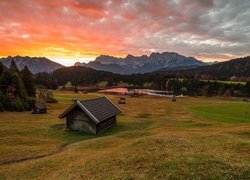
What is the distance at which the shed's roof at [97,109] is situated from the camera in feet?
124

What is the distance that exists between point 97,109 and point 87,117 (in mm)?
3016

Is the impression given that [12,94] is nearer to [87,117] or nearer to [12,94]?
[12,94]

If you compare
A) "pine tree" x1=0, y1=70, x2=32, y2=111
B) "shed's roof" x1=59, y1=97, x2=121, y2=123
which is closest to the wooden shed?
"shed's roof" x1=59, y1=97, x2=121, y2=123

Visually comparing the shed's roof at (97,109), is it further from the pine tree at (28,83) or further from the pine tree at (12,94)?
the pine tree at (28,83)

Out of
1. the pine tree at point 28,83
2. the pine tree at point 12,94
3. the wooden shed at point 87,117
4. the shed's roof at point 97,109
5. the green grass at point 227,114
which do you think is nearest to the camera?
the shed's roof at point 97,109

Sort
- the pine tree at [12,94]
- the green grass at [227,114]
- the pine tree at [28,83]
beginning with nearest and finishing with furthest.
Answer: the green grass at [227,114]
the pine tree at [12,94]
the pine tree at [28,83]

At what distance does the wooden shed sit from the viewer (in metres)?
37.8

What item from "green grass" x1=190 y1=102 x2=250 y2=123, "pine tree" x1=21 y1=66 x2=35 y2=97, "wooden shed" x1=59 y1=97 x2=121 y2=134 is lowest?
"green grass" x1=190 y1=102 x2=250 y2=123

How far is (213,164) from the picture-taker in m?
15.8

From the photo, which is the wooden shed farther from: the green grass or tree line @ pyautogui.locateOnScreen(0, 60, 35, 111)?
tree line @ pyautogui.locateOnScreen(0, 60, 35, 111)

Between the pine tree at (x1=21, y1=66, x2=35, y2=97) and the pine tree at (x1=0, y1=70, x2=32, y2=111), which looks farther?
the pine tree at (x1=21, y1=66, x2=35, y2=97)

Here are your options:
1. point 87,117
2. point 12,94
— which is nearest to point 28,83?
point 12,94

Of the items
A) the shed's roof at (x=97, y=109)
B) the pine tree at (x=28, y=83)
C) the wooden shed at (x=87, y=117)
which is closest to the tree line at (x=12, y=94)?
the pine tree at (x=28, y=83)

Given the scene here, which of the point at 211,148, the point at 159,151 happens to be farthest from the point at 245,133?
the point at 159,151
